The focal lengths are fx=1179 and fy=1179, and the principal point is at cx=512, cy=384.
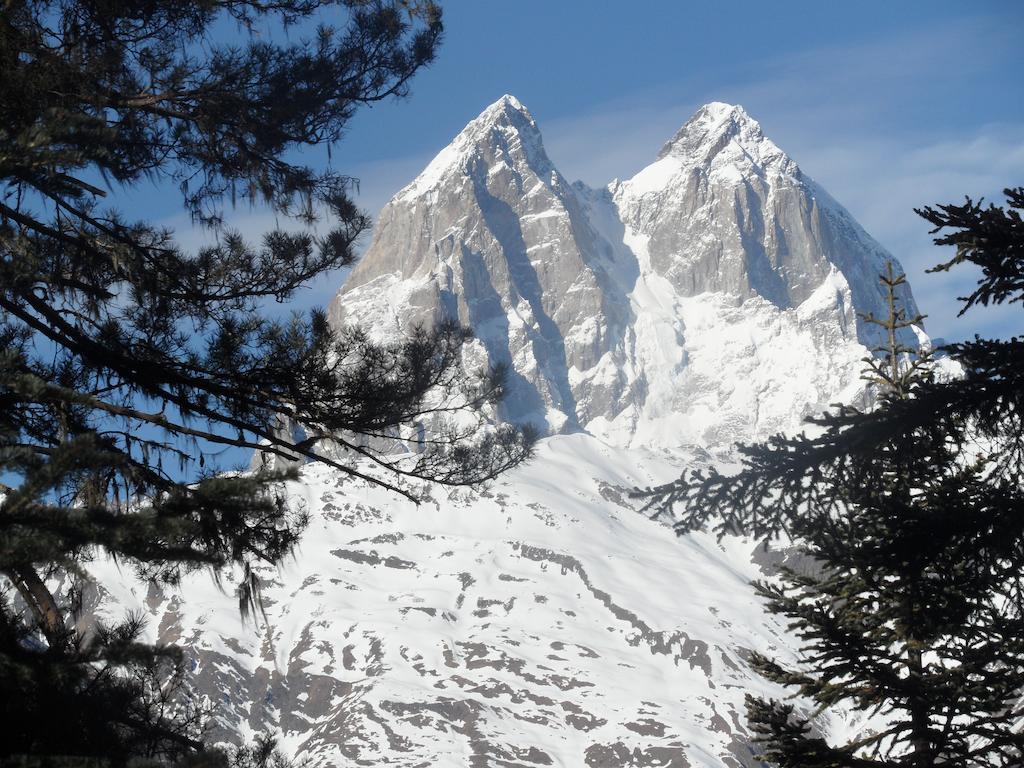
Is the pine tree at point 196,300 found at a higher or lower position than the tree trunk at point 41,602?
higher

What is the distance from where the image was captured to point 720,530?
309 inches

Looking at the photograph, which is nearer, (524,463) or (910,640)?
(524,463)

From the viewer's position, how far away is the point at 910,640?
1318cm

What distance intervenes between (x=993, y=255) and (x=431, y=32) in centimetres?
622

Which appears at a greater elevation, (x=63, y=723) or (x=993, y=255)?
(x=993, y=255)

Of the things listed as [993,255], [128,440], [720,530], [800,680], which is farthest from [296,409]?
[800,680]

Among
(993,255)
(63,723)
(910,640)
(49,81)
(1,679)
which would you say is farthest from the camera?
(910,640)

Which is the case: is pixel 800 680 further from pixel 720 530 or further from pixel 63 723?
pixel 63 723

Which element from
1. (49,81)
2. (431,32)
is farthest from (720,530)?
(431,32)

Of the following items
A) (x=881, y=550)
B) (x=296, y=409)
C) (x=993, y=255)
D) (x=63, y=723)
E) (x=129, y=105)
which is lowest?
(x=63, y=723)

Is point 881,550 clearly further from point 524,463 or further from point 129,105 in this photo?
point 129,105

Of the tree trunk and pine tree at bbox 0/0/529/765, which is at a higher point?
pine tree at bbox 0/0/529/765

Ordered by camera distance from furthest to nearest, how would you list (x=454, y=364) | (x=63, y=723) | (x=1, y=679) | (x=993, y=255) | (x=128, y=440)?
1. (x=454, y=364)
2. (x=128, y=440)
3. (x=993, y=255)
4. (x=63, y=723)
5. (x=1, y=679)

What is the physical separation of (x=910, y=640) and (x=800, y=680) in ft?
4.33
